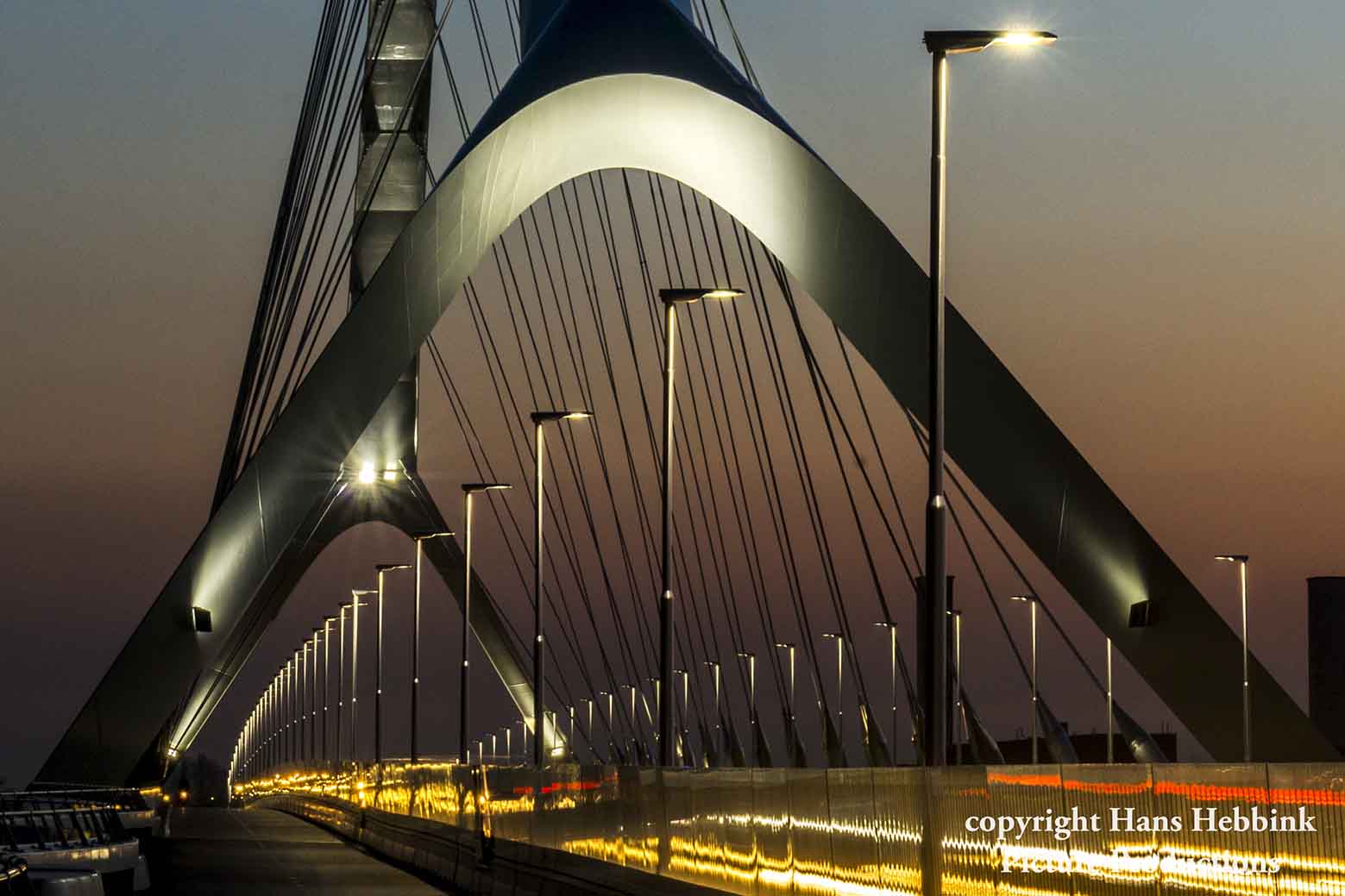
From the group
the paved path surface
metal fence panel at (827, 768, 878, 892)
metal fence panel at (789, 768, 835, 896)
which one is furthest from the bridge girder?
metal fence panel at (827, 768, 878, 892)

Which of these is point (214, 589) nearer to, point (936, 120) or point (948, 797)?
point (936, 120)

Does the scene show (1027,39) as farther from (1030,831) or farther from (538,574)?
(538,574)

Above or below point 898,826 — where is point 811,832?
below

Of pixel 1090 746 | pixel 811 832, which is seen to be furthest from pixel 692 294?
pixel 1090 746

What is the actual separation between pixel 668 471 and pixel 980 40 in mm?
14077

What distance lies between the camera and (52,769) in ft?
157

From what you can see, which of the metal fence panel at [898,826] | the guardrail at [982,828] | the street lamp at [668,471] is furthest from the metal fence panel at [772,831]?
the street lamp at [668,471]

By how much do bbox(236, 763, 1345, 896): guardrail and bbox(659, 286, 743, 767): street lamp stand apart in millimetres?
4826

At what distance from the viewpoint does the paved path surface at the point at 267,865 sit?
29.4 m

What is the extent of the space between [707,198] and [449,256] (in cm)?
538

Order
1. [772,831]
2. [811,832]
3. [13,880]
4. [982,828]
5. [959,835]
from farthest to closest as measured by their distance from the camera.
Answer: [772,831] → [811,832] → [959,835] → [982,828] → [13,880]

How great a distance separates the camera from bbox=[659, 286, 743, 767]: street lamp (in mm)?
33438

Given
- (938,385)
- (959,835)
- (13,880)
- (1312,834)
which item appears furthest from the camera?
(938,385)

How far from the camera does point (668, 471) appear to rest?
34750 millimetres
